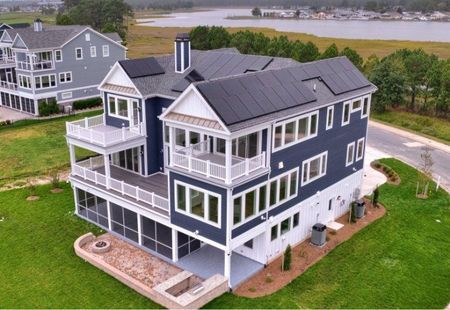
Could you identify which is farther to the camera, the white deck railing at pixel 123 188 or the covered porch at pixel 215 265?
the white deck railing at pixel 123 188

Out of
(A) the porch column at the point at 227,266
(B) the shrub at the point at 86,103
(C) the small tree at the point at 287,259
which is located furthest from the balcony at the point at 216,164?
(B) the shrub at the point at 86,103

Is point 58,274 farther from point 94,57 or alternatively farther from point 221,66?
point 94,57

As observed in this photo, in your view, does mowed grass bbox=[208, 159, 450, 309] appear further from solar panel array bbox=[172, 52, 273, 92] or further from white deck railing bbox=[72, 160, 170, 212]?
solar panel array bbox=[172, 52, 273, 92]

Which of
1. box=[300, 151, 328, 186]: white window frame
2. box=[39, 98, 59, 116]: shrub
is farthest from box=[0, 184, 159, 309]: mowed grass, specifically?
box=[39, 98, 59, 116]: shrub

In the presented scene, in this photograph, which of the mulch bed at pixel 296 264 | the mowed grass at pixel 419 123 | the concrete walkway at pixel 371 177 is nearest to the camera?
the mulch bed at pixel 296 264

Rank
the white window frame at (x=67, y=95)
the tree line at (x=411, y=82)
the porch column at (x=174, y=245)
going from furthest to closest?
the white window frame at (x=67, y=95) < the tree line at (x=411, y=82) < the porch column at (x=174, y=245)

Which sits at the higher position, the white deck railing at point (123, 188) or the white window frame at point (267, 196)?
the white window frame at point (267, 196)

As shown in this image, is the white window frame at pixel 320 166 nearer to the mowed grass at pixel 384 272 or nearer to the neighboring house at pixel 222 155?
the neighboring house at pixel 222 155
